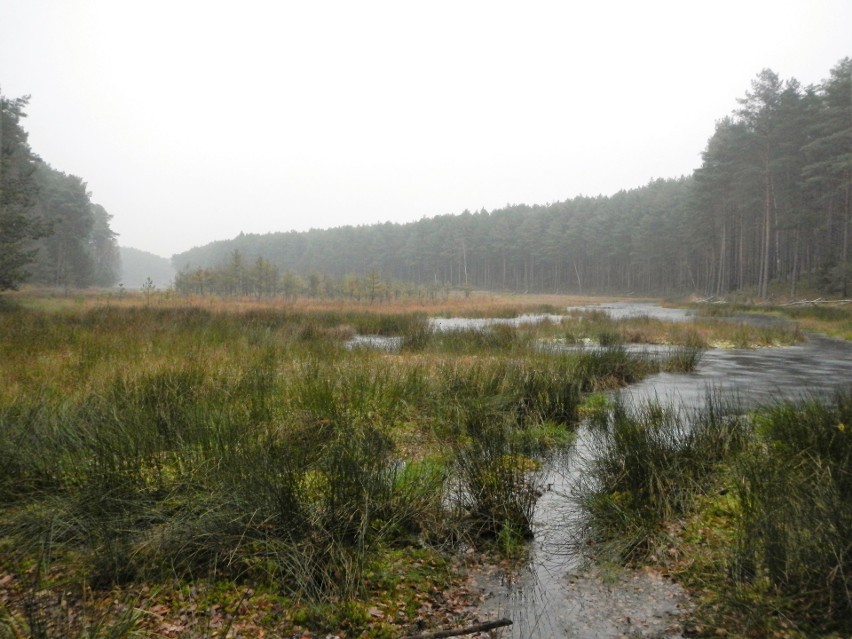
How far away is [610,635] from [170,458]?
3.62m

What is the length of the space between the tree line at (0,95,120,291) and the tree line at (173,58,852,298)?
515 inches

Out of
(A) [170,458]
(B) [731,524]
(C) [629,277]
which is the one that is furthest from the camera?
(C) [629,277]

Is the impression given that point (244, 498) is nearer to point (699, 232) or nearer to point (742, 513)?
point (742, 513)

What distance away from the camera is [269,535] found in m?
3.31

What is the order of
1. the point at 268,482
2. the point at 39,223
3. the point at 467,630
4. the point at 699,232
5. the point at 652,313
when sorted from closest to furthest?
1. the point at 467,630
2. the point at 268,482
3. the point at 39,223
4. the point at 652,313
5. the point at 699,232

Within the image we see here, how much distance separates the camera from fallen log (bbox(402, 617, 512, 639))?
2.70m

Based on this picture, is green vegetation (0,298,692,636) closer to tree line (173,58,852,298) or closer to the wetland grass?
the wetland grass

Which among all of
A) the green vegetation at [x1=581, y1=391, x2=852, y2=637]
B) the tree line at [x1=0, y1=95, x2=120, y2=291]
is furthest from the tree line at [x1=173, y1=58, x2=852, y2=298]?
the green vegetation at [x1=581, y1=391, x2=852, y2=637]

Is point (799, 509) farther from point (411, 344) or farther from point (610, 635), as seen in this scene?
point (411, 344)

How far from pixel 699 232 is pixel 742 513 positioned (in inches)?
2051

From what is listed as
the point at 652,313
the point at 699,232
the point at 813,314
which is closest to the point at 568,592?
the point at 813,314

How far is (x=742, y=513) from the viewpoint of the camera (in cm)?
365

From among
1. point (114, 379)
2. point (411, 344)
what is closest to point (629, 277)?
point (411, 344)

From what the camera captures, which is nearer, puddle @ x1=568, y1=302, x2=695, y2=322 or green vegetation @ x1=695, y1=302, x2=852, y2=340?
green vegetation @ x1=695, y1=302, x2=852, y2=340
